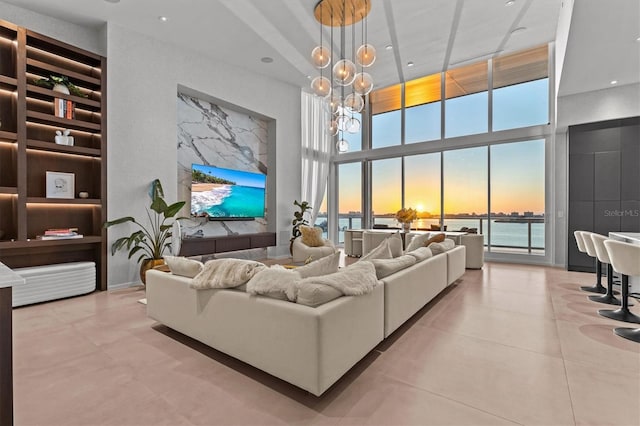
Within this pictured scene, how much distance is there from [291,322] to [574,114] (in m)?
6.52

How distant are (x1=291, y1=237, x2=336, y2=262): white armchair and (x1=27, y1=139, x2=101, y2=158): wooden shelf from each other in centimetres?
364

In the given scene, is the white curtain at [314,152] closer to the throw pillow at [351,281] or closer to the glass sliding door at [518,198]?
the glass sliding door at [518,198]

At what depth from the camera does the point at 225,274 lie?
228 centimetres

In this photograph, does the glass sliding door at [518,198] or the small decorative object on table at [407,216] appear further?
the small decorative object on table at [407,216]

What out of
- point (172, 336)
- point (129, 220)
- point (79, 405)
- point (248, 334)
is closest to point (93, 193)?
point (129, 220)

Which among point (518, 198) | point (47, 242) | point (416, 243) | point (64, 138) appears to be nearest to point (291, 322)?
point (416, 243)

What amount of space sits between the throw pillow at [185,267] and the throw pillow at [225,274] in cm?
16

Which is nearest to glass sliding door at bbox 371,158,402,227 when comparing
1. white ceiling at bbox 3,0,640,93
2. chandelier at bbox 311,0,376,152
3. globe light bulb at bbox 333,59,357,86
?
white ceiling at bbox 3,0,640,93

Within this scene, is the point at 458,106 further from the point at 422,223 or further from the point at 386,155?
the point at 422,223

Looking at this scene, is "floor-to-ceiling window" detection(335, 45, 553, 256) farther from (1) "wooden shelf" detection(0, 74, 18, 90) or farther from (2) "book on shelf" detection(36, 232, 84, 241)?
(1) "wooden shelf" detection(0, 74, 18, 90)

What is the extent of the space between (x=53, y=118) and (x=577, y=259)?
27.2 ft

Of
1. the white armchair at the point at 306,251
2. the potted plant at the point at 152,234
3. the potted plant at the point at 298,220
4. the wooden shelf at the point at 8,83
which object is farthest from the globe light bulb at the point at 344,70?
the potted plant at the point at 298,220

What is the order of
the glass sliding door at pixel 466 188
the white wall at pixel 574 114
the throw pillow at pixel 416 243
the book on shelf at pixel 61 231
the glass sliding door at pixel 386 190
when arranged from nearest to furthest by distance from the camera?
1. the book on shelf at pixel 61 231
2. the throw pillow at pixel 416 243
3. the white wall at pixel 574 114
4. the glass sliding door at pixel 466 188
5. the glass sliding door at pixel 386 190

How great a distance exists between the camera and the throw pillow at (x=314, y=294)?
6.04 ft
